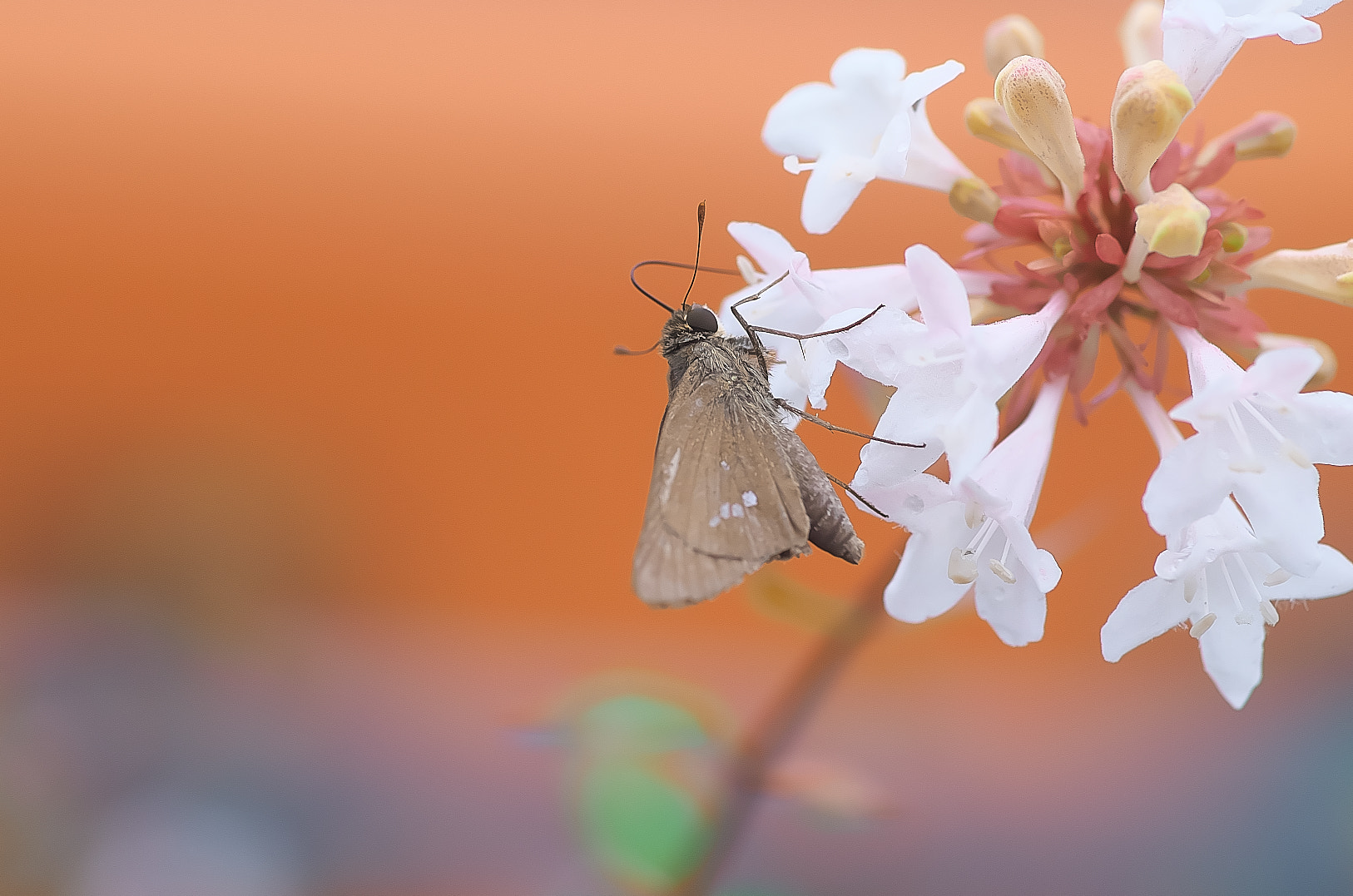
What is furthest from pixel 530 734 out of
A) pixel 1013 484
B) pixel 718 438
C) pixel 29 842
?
pixel 29 842

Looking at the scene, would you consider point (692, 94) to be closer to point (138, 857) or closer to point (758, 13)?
point (758, 13)

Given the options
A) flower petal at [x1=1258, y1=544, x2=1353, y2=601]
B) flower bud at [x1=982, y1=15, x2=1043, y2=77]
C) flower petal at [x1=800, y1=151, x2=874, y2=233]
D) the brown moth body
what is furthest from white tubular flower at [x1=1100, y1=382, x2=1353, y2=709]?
flower bud at [x1=982, y1=15, x2=1043, y2=77]

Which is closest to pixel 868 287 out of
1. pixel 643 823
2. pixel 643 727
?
pixel 643 727

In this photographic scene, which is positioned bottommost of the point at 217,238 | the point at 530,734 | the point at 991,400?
the point at 530,734

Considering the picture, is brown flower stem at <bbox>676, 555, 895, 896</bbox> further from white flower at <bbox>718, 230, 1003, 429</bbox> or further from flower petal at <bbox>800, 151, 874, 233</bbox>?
flower petal at <bbox>800, 151, 874, 233</bbox>

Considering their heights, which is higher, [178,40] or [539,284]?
[178,40]

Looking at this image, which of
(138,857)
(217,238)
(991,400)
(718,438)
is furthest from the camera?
(217,238)

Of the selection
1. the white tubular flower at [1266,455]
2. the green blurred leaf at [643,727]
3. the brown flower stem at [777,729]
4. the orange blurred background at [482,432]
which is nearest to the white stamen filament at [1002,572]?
the white tubular flower at [1266,455]
